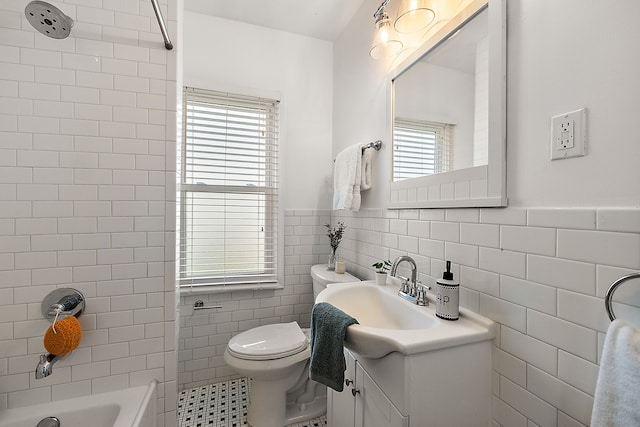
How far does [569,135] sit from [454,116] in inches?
17.6

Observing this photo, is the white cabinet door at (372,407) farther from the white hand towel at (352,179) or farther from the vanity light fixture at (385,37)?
the vanity light fixture at (385,37)

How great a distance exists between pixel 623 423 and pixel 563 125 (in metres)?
0.66

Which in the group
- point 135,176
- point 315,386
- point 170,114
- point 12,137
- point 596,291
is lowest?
point 315,386

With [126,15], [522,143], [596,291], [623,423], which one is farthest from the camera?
[126,15]

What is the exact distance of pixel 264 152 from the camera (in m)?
2.07

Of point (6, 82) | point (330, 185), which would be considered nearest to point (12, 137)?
point (6, 82)

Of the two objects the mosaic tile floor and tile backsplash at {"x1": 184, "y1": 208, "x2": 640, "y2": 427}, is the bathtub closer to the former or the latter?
the mosaic tile floor

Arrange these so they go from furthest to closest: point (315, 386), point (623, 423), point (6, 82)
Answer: point (315, 386), point (6, 82), point (623, 423)

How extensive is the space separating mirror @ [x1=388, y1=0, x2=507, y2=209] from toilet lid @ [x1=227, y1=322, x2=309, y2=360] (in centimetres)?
94

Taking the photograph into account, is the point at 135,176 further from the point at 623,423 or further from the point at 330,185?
the point at 623,423

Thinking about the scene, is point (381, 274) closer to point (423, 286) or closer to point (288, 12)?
point (423, 286)

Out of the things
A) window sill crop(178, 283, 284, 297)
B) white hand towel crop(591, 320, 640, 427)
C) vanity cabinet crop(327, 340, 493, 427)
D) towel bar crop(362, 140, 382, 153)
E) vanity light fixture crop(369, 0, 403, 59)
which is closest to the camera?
white hand towel crop(591, 320, 640, 427)

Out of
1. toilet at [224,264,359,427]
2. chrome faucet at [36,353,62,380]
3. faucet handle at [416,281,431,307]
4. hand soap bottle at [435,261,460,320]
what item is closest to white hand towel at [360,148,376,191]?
toilet at [224,264,359,427]

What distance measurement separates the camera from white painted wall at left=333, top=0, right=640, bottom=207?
0.59 metres
